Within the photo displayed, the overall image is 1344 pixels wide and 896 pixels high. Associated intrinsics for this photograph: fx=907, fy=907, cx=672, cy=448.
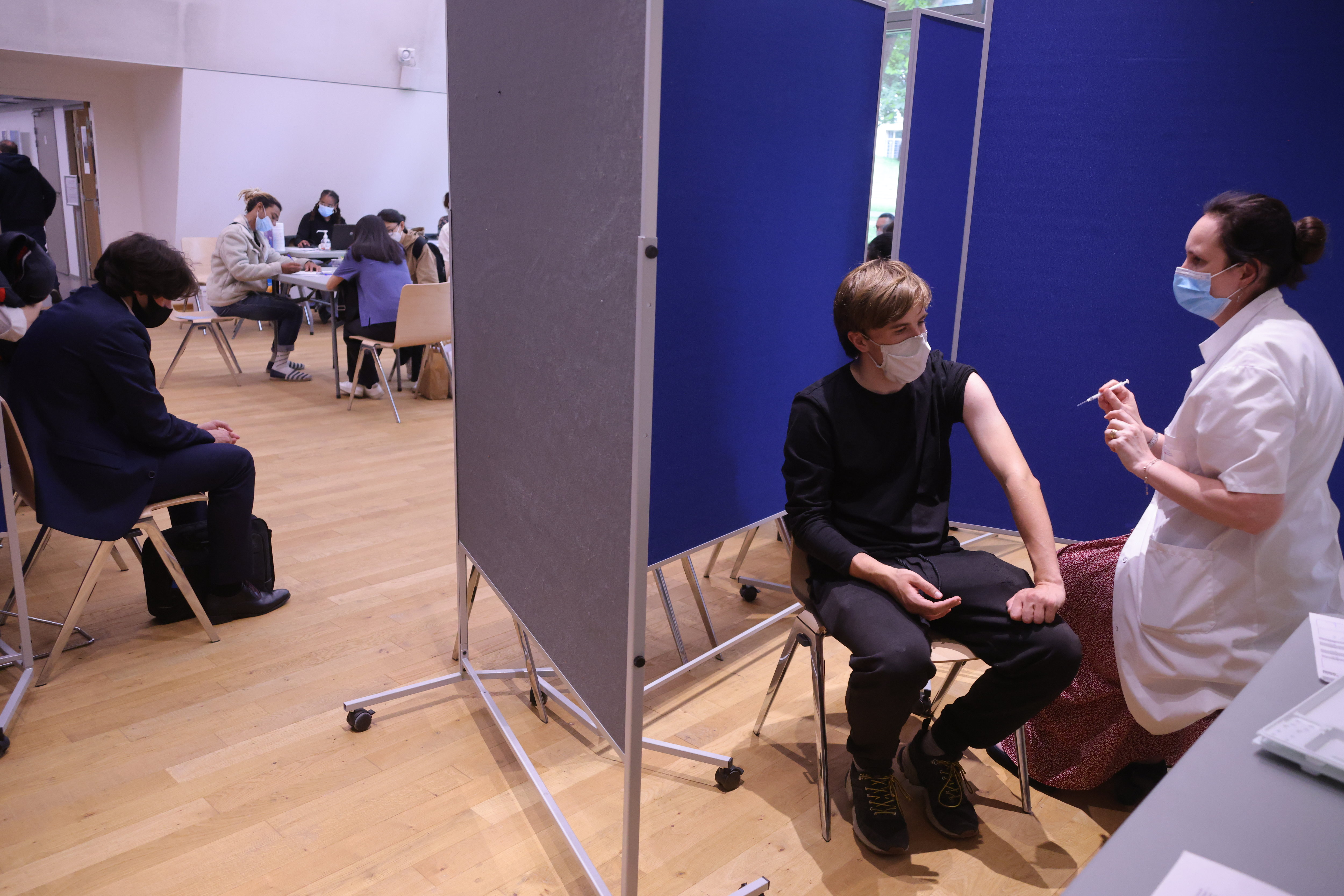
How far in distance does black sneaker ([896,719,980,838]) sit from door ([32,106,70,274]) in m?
11.8

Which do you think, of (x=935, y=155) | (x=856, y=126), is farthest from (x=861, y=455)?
(x=935, y=155)

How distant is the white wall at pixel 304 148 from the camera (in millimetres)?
8992

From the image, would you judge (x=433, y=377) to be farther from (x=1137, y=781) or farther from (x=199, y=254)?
(x=1137, y=781)

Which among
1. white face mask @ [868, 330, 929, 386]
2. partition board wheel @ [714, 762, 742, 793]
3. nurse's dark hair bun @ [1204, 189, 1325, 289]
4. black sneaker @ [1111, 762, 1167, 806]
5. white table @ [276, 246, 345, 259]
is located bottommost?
partition board wheel @ [714, 762, 742, 793]

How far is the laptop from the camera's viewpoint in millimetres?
8906

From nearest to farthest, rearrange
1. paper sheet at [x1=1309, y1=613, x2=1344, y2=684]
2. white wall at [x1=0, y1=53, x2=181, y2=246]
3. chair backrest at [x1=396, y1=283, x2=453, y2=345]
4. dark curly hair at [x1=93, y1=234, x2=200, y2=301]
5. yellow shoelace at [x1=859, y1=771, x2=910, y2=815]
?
paper sheet at [x1=1309, y1=613, x2=1344, y2=684]
yellow shoelace at [x1=859, y1=771, x2=910, y2=815]
dark curly hair at [x1=93, y1=234, x2=200, y2=301]
chair backrest at [x1=396, y1=283, x2=453, y2=345]
white wall at [x1=0, y1=53, x2=181, y2=246]

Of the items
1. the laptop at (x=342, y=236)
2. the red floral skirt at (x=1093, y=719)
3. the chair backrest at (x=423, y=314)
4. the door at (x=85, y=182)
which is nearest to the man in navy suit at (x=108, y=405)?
the red floral skirt at (x=1093, y=719)

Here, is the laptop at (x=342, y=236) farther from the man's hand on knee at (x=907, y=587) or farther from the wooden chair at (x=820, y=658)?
the man's hand on knee at (x=907, y=587)

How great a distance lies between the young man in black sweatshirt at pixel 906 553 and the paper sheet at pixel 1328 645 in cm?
52

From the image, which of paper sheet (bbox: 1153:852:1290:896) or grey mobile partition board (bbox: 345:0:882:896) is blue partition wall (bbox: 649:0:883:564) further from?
paper sheet (bbox: 1153:852:1290:896)

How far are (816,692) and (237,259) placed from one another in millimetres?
5543

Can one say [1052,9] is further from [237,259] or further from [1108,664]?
[237,259]

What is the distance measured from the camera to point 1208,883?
836 millimetres

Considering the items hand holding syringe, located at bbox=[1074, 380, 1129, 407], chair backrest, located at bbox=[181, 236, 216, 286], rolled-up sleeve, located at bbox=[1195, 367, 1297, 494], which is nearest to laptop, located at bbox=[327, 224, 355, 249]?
chair backrest, located at bbox=[181, 236, 216, 286]
